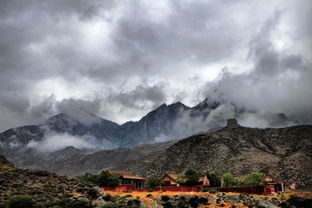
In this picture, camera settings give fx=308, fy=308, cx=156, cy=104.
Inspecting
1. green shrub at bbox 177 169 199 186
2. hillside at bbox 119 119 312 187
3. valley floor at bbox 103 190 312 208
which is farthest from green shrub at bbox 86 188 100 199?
hillside at bbox 119 119 312 187

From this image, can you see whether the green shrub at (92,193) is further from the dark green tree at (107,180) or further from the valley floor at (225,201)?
the dark green tree at (107,180)

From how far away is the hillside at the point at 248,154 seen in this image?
124188 millimetres

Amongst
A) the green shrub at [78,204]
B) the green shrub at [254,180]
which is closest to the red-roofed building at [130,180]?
the green shrub at [254,180]

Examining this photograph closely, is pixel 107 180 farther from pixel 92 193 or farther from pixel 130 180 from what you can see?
pixel 92 193

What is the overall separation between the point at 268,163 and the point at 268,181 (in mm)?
47524

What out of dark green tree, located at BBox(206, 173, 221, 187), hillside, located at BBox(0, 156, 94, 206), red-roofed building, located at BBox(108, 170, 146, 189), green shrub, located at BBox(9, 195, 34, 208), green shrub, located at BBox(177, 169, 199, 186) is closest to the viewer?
green shrub, located at BBox(9, 195, 34, 208)

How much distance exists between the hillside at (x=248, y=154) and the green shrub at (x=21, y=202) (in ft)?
335

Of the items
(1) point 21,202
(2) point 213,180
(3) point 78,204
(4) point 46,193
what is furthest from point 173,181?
(1) point 21,202

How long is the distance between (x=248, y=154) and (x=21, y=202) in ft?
413

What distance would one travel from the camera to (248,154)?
143 meters

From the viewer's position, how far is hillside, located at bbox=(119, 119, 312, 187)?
124 metres

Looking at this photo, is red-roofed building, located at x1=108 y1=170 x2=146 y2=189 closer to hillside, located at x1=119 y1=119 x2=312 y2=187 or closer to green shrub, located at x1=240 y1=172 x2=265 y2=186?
green shrub, located at x1=240 y1=172 x2=265 y2=186

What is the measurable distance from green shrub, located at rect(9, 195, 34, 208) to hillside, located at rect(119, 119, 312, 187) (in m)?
102

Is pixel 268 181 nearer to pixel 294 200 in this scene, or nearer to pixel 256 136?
pixel 294 200
